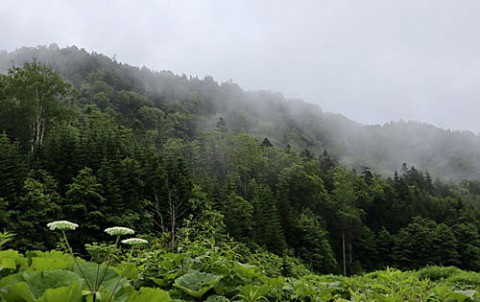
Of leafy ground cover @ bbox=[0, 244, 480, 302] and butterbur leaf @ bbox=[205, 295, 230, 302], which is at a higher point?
leafy ground cover @ bbox=[0, 244, 480, 302]

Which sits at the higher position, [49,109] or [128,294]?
[49,109]

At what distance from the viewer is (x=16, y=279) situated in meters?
1.16

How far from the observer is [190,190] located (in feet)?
81.8

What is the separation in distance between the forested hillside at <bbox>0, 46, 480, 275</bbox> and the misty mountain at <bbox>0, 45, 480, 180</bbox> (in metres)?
0.76

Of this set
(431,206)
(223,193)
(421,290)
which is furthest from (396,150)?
(421,290)

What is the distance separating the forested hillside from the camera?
765 inches

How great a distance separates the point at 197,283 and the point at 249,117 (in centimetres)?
9324

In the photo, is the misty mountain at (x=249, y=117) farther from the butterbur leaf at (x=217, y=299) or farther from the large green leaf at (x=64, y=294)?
the large green leaf at (x=64, y=294)

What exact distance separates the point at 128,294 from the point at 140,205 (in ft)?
72.2

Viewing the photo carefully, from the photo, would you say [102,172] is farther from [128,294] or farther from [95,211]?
[128,294]

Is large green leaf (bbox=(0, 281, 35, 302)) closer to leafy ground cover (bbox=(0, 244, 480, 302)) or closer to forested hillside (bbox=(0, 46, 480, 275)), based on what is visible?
leafy ground cover (bbox=(0, 244, 480, 302))

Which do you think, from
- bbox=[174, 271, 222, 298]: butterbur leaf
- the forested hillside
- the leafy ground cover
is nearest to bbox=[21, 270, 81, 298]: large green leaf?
the leafy ground cover

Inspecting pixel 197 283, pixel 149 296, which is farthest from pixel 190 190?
pixel 149 296

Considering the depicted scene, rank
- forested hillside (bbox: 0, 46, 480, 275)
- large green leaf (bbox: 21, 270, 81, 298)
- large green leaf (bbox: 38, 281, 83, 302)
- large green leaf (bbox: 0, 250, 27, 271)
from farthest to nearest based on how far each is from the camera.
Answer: forested hillside (bbox: 0, 46, 480, 275)
large green leaf (bbox: 0, 250, 27, 271)
large green leaf (bbox: 21, 270, 81, 298)
large green leaf (bbox: 38, 281, 83, 302)
